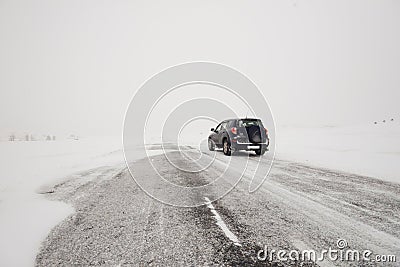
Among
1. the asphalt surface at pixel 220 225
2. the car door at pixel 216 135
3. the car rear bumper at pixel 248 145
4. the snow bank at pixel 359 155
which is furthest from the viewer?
the car door at pixel 216 135

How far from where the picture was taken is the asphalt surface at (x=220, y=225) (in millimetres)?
2148

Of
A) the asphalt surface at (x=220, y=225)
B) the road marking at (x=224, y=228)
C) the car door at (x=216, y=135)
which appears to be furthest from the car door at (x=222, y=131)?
the road marking at (x=224, y=228)

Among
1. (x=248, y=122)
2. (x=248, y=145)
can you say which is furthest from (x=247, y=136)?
(x=248, y=122)

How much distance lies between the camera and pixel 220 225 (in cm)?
287

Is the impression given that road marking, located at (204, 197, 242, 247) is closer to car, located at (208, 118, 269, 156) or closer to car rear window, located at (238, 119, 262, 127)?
car, located at (208, 118, 269, 156)

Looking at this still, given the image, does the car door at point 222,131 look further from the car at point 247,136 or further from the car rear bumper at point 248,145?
the car rear bumper at point 248,145

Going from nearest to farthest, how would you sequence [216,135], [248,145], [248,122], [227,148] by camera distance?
[248,145] → [248,122] → [227,148] → [216,135]

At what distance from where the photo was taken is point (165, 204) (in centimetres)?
385

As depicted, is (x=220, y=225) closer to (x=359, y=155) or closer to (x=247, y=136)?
(x=247, y=136)

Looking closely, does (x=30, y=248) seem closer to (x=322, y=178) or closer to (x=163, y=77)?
(x=322, y=178)

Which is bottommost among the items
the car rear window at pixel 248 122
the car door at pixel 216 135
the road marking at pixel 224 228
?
the road marking at pixel 224 228

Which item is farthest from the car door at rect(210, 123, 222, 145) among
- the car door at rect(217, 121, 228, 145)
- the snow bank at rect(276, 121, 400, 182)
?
the snow bank at rect(276, 121, 400, 182)

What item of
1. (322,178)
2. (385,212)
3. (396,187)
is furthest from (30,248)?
(396,187)

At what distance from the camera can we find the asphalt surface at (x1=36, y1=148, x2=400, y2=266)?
2148 millimetres
